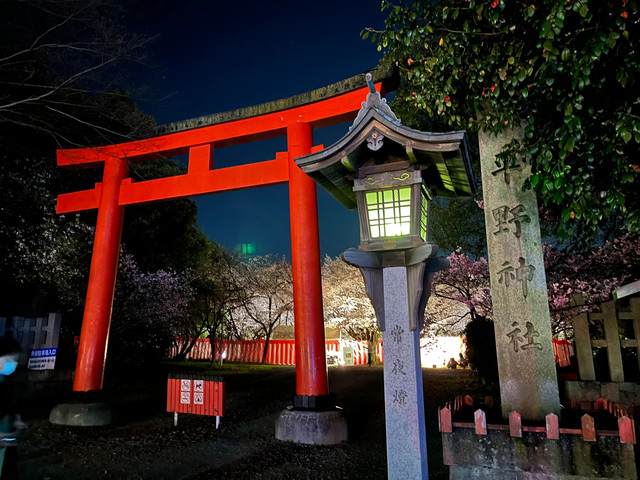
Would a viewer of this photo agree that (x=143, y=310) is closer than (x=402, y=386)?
No

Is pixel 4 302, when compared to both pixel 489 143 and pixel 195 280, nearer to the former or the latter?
pixel 195 280

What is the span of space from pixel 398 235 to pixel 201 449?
5.38 metres

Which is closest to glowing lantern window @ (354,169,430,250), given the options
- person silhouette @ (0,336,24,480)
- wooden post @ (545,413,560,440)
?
wooden post @ (545,413,560,440)

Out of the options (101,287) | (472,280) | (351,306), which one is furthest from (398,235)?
(351,306)

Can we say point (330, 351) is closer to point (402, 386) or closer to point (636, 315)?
point (636, 315)

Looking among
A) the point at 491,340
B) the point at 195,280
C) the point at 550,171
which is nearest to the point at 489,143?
the point at 550,171

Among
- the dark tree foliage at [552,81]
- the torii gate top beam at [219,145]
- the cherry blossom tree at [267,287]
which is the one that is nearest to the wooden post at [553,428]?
the dark tree foliage at [552,81]

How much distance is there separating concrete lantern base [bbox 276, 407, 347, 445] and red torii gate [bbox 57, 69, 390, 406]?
1.13ft

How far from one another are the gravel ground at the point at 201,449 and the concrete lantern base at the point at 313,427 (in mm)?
A: 146

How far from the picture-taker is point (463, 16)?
5.21 meters

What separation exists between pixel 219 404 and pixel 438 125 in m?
9.46

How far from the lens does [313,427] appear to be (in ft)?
21.4

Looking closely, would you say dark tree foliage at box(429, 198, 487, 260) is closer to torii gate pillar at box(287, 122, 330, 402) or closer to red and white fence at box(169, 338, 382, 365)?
torii gate pillar at box(287, 122, 330, 402)

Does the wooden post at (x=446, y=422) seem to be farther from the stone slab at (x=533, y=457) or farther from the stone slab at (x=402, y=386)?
the stone slab at (x=402, y=386)
